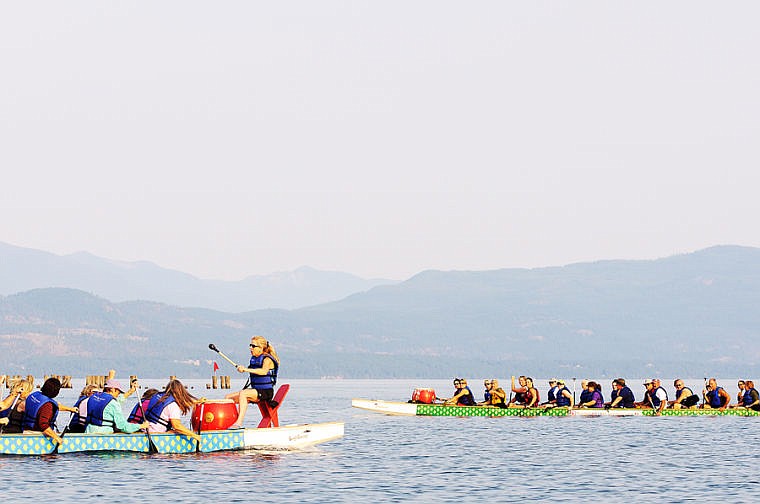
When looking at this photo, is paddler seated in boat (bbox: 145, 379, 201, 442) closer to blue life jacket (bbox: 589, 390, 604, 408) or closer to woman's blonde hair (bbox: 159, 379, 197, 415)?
woman's blonde hair (bbox: 159, 379, 197, 415)

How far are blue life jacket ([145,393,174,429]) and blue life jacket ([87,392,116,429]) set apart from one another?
1.07 meters

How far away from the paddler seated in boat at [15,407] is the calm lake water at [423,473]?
109cm

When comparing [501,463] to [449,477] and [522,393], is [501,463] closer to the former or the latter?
[449,477]

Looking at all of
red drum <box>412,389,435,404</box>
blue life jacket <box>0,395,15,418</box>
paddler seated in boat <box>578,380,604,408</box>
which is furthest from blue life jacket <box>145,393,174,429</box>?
red drum <box>412,389,435,404</box>

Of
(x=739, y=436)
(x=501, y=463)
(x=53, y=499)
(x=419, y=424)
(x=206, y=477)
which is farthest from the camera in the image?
(x=419, y=424)

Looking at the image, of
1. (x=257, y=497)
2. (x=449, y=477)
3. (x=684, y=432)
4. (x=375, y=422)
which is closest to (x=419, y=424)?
(x=375, y=422)

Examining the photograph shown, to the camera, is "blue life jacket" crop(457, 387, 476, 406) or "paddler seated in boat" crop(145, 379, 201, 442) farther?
"blue life jacket" crop(457, 387, 476, 406)

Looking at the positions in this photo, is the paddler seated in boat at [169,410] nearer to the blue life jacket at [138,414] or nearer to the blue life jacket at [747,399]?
the blue life jacket at [138,414]

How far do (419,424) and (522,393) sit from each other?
5804 millimetres

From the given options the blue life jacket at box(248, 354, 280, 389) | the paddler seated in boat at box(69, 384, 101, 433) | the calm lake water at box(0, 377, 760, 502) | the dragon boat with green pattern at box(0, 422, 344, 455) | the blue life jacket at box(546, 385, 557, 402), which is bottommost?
the calm lake water at box(0, 377, 760, 502)

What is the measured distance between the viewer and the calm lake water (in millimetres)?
35312

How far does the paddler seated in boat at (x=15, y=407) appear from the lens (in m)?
38.2

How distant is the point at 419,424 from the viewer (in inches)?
2714

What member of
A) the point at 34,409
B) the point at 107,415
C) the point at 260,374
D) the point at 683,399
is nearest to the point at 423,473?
the point at 260,374
